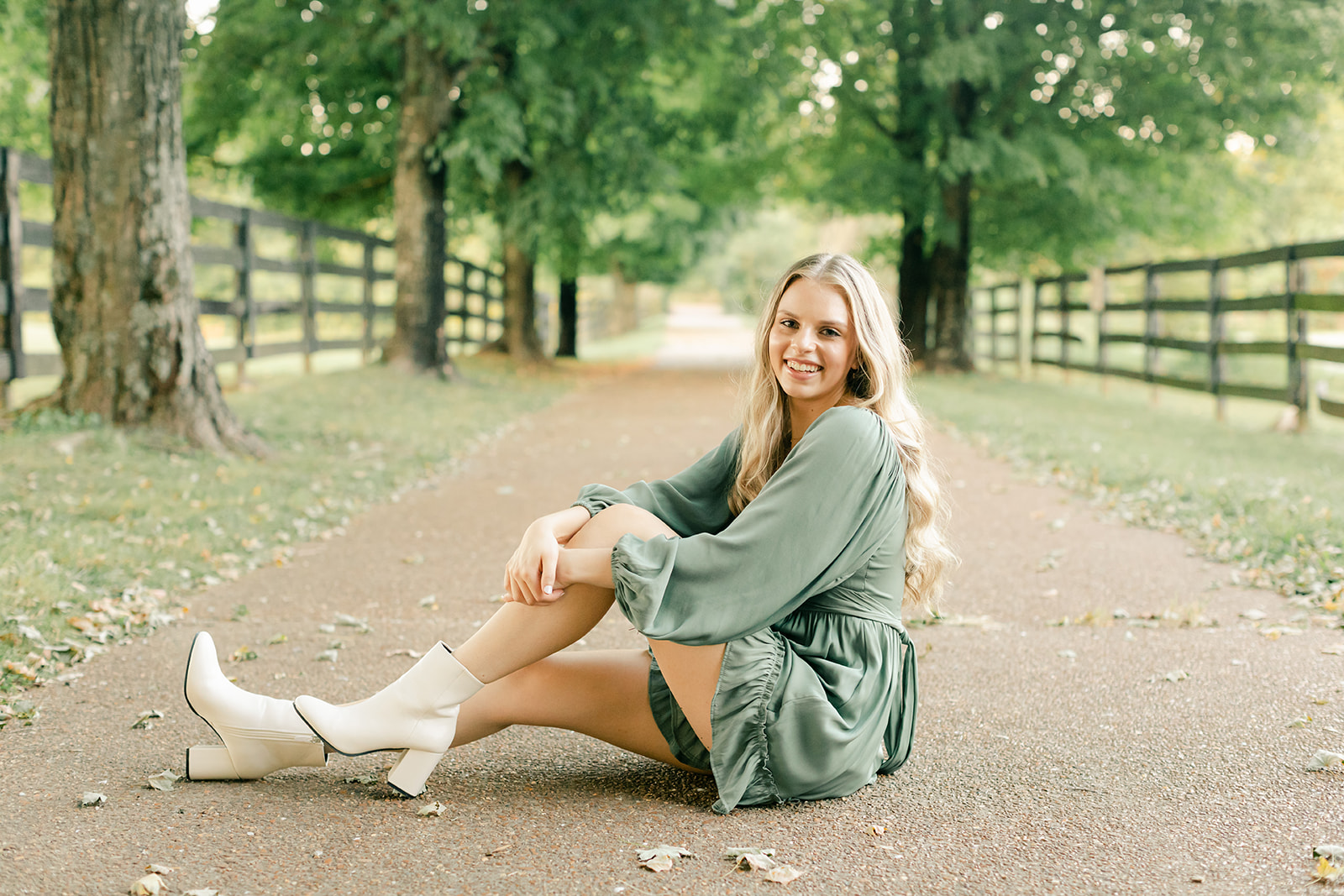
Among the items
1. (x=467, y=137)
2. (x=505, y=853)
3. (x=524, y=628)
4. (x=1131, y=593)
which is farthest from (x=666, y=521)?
(x=467, y=137)

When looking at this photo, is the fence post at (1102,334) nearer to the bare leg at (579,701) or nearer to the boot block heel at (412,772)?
the bare leg at (579,701)

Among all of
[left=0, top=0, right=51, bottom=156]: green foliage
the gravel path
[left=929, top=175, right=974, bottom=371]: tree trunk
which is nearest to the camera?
the gravel path

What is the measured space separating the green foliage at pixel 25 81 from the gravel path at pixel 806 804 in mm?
9199

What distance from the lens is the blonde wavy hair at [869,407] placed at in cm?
274

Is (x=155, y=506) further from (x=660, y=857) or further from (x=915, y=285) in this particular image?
(x=915, y=285)

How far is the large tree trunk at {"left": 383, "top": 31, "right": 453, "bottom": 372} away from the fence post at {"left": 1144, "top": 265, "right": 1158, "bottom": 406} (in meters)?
8.83

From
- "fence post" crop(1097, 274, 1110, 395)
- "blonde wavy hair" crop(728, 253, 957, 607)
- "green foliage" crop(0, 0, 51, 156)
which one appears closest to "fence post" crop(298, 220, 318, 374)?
"green foliage" crop(0, 0, 51, 156)

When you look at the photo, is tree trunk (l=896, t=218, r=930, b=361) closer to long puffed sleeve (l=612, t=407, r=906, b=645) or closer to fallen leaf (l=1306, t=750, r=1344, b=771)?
fallen leaf (l=1306, t=750, r=1344, b=771)

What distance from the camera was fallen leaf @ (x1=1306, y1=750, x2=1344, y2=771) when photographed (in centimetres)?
289

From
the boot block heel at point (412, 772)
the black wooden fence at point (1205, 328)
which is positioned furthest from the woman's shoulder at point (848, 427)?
the black wooden fence at point (1205, 328)

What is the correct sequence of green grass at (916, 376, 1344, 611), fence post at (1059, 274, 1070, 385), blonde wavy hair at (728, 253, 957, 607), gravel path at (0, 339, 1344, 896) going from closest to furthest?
gravel path at (0, 339, 1344, 896), blonde wavy hair at (728, 253, 957, 607), green grass at (916, 376, 1344, 611), fence post at (1059, 274, 1070, 385)

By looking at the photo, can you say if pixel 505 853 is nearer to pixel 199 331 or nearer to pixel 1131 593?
pixel 1131 593

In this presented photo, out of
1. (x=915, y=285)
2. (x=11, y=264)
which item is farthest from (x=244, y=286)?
(x=915, y=285)

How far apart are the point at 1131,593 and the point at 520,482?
4300 millimetres
